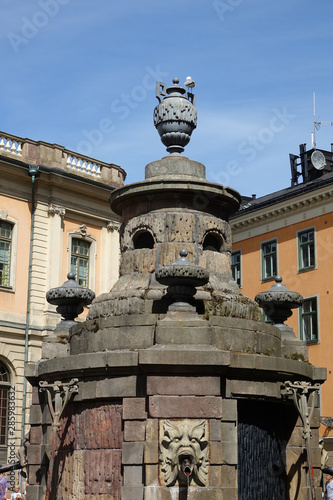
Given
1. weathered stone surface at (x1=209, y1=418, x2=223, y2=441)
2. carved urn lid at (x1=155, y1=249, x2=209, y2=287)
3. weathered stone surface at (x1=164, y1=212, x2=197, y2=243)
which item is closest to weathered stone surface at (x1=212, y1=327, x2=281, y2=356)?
carved urn lid at (x1=155, y1=249, x2=209, y2=287)

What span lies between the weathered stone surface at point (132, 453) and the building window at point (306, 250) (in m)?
26.7

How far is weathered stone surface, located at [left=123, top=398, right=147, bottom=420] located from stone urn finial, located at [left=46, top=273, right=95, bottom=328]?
2.71 metres

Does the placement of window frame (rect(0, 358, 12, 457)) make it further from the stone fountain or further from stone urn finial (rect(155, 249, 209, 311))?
stone urn finial (rect(155, 249, 209, 311))

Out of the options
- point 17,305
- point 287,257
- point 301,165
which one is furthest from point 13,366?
point 301,165

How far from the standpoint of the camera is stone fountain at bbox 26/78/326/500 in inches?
445

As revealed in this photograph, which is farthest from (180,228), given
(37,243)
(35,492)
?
(37,243)

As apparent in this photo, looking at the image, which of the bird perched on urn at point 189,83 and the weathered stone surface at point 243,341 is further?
the bird perched on urn at point 189,83

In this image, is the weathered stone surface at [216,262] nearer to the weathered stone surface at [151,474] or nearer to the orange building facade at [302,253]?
the weathered stone surface at [151,474]

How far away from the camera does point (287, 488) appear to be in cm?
1246

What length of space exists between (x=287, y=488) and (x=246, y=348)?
2.17m

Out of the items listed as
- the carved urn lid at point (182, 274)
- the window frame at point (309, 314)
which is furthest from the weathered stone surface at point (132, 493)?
the window frame at point (309, 314)

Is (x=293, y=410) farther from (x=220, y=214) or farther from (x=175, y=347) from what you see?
(x=220, y=214)

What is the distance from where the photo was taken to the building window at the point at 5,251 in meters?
32.6

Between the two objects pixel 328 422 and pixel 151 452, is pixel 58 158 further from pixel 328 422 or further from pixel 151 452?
pixel 151 452
